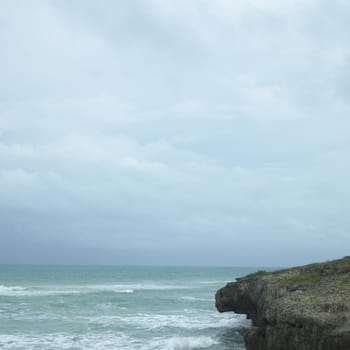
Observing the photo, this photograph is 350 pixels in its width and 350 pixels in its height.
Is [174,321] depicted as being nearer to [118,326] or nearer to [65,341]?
[118,326]

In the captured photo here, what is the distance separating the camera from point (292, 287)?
21.1 meters

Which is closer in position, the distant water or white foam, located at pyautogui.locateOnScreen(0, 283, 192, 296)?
the distant water

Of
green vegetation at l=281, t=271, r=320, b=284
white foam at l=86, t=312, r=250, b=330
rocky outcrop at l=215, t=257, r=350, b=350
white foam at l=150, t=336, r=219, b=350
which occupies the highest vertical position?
green vegetation at l=281, t=271, r=320, b=284

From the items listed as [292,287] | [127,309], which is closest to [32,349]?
[292,287]

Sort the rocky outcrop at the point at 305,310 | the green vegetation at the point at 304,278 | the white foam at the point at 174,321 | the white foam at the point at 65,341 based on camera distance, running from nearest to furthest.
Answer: the rocky outcrop at the point at 305,310
the green vegetation at the point at 304,278
the white foam at the point at 65,341
the white foam at the point at 174,321

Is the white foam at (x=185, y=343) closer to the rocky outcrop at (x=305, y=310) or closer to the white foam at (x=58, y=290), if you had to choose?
the rocky outcrop at (x=305, y=310)

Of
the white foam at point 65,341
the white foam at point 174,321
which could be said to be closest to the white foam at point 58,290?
the white foam at point 174,321

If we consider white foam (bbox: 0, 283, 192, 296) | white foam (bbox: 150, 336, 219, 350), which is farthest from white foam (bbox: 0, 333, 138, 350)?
white foam (bbox: 0, 283, 192, 296)

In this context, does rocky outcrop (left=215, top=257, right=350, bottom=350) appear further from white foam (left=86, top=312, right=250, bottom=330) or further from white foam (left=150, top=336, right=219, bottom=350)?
white foam (left=86, top=312, right=250, bottom=330)

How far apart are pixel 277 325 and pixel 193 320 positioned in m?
21.8

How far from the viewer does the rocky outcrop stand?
1355 centimetres

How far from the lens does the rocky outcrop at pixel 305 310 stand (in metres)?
13.5

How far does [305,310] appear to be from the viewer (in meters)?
15.6

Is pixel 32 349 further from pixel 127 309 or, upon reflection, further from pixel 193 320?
pixel 127 309
